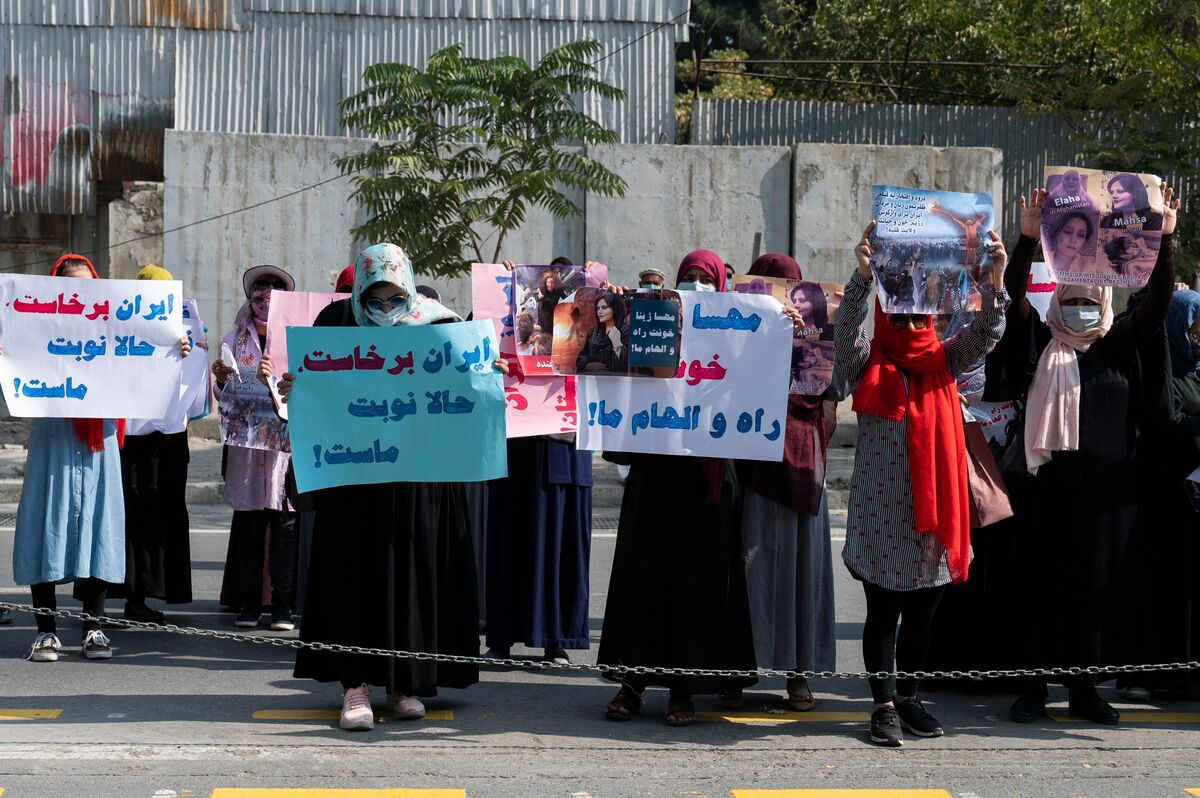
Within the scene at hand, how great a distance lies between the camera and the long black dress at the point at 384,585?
18.9 ft

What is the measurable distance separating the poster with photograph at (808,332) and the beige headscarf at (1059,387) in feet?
2.91

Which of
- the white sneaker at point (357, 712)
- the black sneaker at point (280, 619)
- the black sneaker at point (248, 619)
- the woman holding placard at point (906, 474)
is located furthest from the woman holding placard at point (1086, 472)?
the black sneaker at point (248, 619)

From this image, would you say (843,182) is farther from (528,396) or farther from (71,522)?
(71,522)

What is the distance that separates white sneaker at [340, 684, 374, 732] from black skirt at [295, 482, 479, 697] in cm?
6

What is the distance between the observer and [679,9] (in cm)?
1839

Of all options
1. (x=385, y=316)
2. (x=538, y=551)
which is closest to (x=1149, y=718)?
(x=538, y=551)

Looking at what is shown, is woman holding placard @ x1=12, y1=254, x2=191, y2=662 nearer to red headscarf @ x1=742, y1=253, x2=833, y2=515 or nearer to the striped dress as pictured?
red headscarf @ x1=742, y1=253, x2=833, y2=515

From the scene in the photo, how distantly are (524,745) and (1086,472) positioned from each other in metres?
2.64

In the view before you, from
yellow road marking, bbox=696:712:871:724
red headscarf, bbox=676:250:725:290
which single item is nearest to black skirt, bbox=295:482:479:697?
yellow road marking, bbox=696:712:871:724

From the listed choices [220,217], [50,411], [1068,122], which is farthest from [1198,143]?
[50,411]

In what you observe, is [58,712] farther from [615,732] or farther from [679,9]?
[679,9]

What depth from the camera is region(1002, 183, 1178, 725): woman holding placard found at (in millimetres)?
5957

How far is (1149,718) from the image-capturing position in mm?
6207

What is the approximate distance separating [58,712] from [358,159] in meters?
8.02
